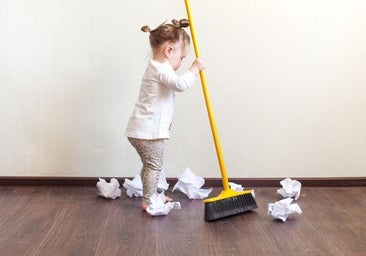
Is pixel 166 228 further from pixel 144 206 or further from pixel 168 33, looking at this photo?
pixel 168 33

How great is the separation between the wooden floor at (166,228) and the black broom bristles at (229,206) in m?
0.02

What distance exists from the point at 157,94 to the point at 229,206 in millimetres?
511

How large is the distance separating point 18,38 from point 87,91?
38 cm

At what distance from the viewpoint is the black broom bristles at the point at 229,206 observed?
1798 mm

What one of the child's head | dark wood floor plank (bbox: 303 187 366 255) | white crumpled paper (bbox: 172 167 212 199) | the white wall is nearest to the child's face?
the child's head

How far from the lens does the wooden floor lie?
4.97ft

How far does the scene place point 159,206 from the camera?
72.9 inches

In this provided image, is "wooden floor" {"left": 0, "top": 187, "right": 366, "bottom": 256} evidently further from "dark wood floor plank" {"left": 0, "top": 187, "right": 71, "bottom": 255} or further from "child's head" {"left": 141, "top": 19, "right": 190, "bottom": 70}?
"child's head" {"left": 141, "top": 19, "right": 190, "bottom": 70}

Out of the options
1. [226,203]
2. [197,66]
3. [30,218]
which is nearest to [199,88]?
[197,66]

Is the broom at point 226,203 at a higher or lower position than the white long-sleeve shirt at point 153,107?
lower

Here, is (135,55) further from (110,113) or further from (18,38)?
(18,38)

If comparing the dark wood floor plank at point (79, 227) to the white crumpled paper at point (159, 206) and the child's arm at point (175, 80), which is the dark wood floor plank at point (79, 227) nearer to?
the white crumpled paper at point (159, 206)

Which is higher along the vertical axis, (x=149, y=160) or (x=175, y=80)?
(x=175, y=80)

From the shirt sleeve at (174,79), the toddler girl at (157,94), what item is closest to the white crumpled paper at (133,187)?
the toddler girl at (157,94)
